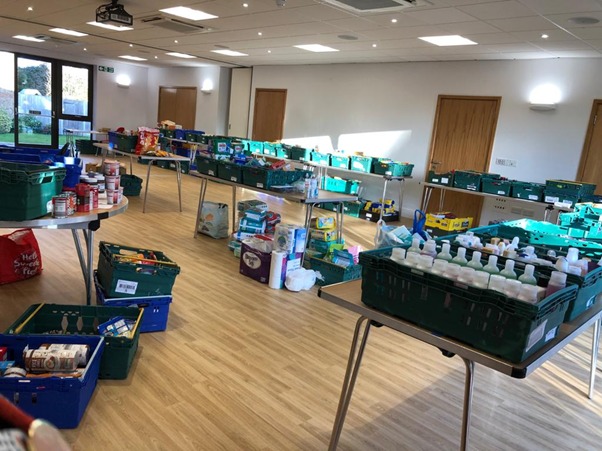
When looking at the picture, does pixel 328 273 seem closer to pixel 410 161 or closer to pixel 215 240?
pixel 215 240

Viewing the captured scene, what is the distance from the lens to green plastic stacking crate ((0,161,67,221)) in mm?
2492

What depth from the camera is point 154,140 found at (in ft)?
22.8

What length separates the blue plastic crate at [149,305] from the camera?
3031mm

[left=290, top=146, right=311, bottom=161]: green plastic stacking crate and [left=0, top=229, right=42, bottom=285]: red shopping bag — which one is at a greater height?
[left=290, top=146, right=311, bottom=161]: green plastic stacking crate

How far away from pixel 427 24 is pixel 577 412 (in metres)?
4.53

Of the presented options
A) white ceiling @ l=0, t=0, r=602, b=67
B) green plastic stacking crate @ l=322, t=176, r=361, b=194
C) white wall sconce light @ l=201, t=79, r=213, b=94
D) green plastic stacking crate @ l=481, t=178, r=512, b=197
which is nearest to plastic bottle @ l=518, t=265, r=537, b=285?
white ceiling @ l=0, t=0, r=602, b=67

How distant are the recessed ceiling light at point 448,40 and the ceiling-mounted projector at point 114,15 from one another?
396cm

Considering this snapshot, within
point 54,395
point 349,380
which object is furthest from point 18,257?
point 349,380

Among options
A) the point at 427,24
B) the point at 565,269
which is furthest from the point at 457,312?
the point at 427,24

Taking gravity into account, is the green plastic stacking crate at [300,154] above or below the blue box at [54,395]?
above

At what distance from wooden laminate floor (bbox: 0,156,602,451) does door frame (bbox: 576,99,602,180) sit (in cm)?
375

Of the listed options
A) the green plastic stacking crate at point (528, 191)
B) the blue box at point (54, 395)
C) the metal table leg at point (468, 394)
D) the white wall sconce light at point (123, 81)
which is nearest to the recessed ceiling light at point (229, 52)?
the green plastic stacking crate at point (528, 191)

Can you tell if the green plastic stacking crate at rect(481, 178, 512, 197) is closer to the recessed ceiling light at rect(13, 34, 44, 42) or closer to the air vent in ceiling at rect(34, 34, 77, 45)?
the air vent in ceiling at rect(34, 34, 77, 45)

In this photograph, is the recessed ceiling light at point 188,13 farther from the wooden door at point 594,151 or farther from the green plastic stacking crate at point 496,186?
the wooden door at point 594,151
